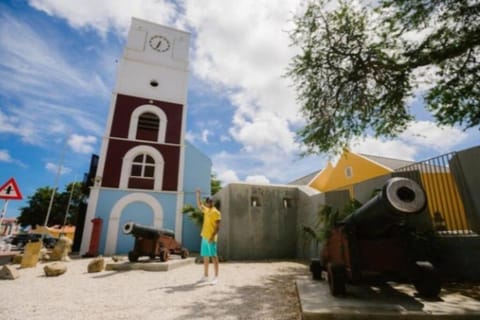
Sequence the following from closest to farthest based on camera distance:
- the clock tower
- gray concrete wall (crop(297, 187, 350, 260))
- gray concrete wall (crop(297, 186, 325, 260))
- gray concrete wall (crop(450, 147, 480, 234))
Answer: gray concrete wall (crop(450, 147, 480, 234)), gray concrete wall (crop(297, 187, 350, 260)), gray concrete wall (crop(297, 186, 325, 260)), the clock tower

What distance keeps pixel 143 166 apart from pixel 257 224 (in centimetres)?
821

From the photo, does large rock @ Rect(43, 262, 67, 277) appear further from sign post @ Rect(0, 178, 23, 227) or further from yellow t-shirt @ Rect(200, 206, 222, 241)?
yellow t-shirt @ Rect(200, 206, 222, 241)

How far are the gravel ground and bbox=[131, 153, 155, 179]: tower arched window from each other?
357 inches

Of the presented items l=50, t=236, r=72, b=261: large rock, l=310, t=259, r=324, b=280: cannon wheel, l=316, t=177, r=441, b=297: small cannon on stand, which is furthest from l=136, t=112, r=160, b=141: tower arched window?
l=316, t=177, r=441, b=297: small cannon on stand

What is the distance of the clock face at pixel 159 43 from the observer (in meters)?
17.3

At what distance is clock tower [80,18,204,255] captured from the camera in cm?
1316

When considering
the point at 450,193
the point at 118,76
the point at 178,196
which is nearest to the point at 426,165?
the point at 450,193

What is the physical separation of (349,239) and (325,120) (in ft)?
19.2

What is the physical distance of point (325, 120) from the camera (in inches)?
332

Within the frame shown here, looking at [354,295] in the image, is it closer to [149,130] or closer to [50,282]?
[50,282]

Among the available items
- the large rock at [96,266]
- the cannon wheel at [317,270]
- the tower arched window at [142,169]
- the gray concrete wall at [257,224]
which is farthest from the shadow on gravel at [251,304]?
the tower arched window at [142,169]

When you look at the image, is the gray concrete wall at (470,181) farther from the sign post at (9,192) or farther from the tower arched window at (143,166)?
the tower arched window at (143,166)

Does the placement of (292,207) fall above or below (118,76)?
below

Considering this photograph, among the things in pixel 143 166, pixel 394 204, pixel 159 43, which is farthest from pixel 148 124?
pixel 394 204
